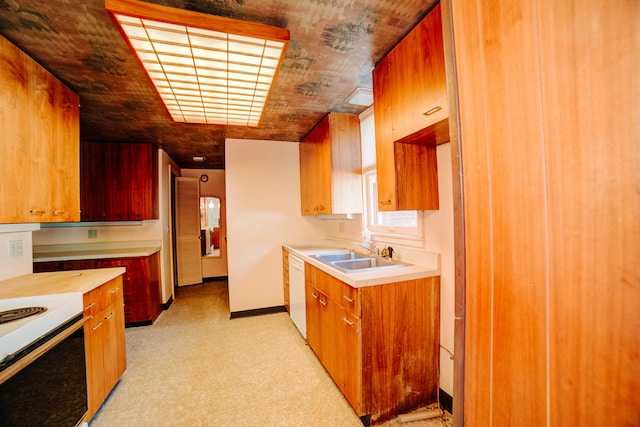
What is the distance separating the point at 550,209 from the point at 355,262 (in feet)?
6.43

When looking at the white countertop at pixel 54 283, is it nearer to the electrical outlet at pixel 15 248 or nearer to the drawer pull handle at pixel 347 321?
the electrical outlet at pixel 15 248

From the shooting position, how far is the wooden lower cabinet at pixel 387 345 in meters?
1.50

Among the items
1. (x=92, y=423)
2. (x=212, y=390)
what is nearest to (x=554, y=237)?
(x=212, y=390)

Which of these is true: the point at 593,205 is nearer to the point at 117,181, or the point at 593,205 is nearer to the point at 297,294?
the point at 297,294

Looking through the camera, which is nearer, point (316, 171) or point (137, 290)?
point (316, 171)

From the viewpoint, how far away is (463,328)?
0.64 meters

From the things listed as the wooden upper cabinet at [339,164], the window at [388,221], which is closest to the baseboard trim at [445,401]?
the window at [388,221]

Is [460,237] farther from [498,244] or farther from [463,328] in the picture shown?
[463,328]

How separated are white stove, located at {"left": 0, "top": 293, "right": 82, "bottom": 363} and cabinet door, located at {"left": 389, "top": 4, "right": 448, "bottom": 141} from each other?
2.07 meters

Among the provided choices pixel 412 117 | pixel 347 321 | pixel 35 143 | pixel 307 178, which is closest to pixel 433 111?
pixel 412 117

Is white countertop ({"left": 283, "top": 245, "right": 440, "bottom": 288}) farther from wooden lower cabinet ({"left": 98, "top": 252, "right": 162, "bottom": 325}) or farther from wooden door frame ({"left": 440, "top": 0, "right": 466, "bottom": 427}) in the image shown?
wooden lower cabinet ({"left": 98, "top": 252, "right": 162, "bottom": 325})

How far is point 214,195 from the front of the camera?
210 inches

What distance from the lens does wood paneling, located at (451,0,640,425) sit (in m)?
0.36

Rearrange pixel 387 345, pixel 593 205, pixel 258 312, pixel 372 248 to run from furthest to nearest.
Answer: pixel 258 312 → pixel 372 248 → pixel 387 345 → pixel 593 205
